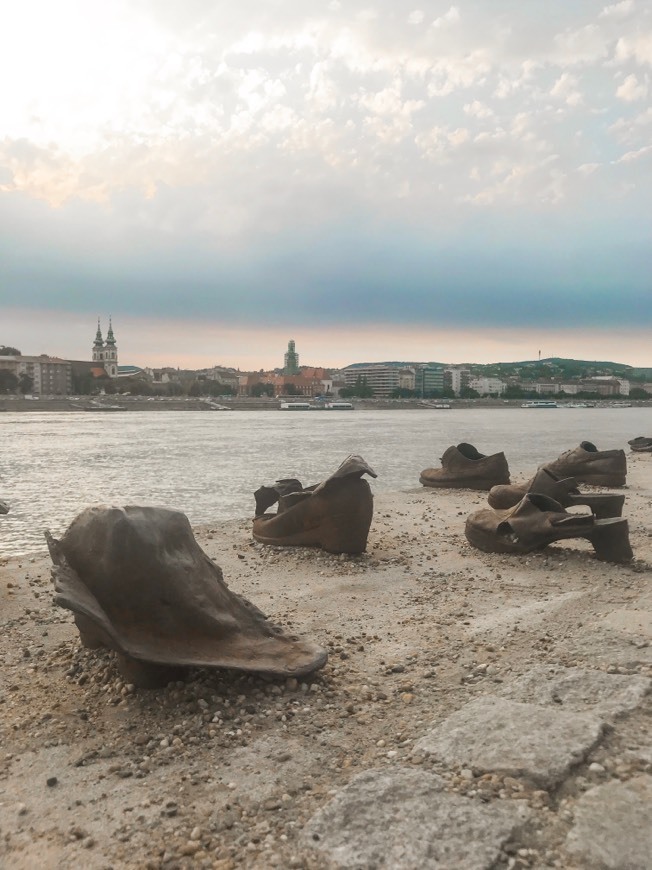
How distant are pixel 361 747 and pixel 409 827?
70 cm

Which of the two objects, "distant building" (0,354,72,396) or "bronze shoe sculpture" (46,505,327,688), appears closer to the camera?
"bronze shoe sculpture" (46,505,327,688)

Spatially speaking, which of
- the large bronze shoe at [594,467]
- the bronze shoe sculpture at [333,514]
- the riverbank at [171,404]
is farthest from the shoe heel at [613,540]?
the riverbank at [171,404]

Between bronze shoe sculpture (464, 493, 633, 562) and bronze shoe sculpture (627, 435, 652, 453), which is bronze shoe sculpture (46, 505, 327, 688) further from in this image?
bronze shoe sculpture (627, 435, 652, 453)

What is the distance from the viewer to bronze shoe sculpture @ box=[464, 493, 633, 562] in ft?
23.0

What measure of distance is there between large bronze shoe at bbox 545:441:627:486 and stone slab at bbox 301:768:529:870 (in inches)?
426

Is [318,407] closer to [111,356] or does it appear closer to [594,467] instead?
[111,356]

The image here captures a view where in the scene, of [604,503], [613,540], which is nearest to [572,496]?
[604,503]

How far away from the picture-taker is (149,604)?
13.1 ft

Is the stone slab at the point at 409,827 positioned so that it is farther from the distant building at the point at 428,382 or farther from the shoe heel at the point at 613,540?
the distant building at the point at 428,382

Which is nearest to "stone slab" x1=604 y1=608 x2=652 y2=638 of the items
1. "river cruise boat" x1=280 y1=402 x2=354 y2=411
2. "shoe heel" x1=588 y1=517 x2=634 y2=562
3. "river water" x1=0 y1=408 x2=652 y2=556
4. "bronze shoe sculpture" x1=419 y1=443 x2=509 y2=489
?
"shoe heel" x1=588 y1=517 x2=634 y2=562

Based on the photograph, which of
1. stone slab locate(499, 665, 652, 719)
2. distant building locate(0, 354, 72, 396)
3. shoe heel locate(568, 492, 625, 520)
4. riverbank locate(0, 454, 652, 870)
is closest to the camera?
riverbank locate(0, 454, 652, 870)

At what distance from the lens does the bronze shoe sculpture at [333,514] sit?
7.56m

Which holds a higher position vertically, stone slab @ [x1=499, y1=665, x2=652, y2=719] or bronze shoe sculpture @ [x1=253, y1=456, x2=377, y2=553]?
bronze shoe sculpture @ [x1=253, y1=456, x2=377, y2=553]

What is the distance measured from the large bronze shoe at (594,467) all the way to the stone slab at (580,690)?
9460 millimetres
